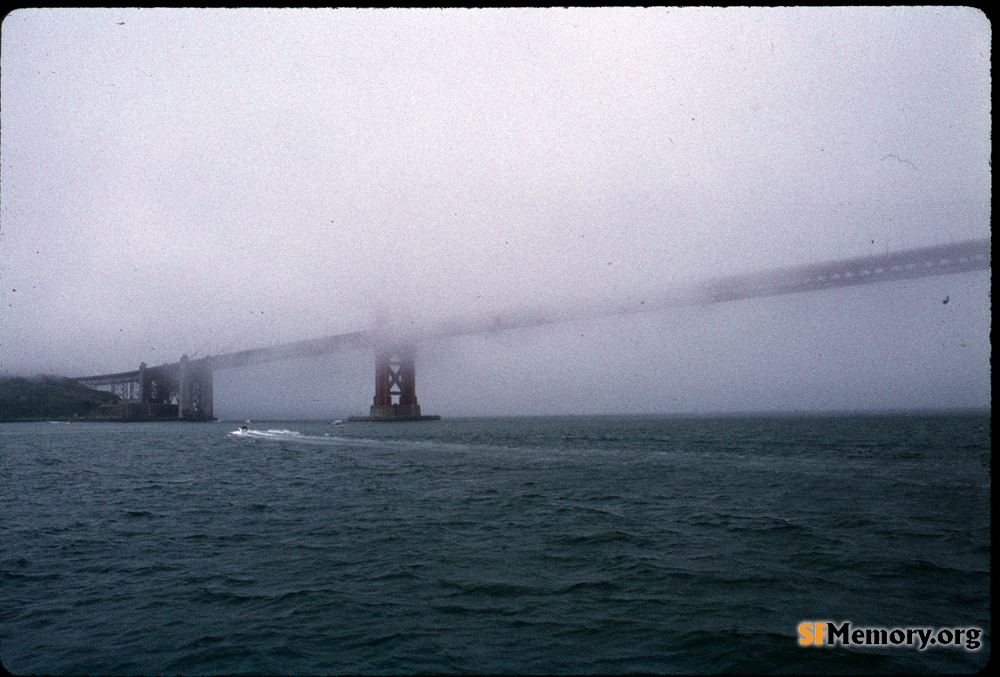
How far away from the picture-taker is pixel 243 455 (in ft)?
104

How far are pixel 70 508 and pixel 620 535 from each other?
14029 mm

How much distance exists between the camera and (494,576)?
7.81m

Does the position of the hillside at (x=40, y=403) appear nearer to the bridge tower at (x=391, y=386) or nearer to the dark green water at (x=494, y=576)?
the bridge tower at (x=391, y=386)

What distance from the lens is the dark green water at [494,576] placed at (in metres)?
5.48

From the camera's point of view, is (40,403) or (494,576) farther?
(40,403)

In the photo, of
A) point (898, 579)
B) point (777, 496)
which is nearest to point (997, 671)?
point (898, 579)

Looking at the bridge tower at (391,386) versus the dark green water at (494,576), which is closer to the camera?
the dark green water at (494,576)

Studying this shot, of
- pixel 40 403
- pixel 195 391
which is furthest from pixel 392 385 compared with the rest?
pixel 40 403

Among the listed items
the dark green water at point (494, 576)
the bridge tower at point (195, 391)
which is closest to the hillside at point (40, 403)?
the bridge tower at point (195, 391)

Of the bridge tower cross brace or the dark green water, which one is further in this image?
the bridge tower cross brace

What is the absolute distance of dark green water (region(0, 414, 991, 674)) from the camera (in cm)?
548

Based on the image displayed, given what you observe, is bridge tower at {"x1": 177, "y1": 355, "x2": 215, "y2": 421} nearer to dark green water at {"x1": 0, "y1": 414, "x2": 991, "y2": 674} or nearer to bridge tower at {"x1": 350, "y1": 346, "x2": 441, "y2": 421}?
bridge tower at {"x1": 350, "y1": 346, "x2": 441, "y2": 421}

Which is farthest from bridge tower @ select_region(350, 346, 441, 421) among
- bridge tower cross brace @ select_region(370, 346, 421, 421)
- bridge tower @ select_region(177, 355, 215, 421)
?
bridge tower @ select_region(177, 355, 215, 421)

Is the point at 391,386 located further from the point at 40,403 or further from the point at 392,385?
the point at 40,403
